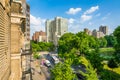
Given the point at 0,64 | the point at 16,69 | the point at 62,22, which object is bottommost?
the point at 16,69

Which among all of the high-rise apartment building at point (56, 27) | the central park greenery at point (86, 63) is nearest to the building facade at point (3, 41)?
the central park greenery at point (86, 63)

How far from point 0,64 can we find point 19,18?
4359 mm

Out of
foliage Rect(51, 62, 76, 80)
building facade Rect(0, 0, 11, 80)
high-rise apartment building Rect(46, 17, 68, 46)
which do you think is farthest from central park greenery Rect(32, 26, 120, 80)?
high-rise apartment building Rect(46, 17, 68, 46)

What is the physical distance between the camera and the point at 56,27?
115 m

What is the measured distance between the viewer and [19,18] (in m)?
8.51

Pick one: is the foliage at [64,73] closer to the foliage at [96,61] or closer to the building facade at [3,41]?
the foliage at [96,61]

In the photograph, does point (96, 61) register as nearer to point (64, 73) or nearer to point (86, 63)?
point (64, 73)

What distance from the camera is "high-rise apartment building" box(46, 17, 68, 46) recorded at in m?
109

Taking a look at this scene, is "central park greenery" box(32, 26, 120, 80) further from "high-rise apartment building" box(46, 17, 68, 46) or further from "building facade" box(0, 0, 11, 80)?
"high-rise apartment building" box(46, 17, 68, 46)

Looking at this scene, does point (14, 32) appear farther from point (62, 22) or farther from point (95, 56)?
point (62, 22)

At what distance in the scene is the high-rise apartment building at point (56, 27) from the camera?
10854cm

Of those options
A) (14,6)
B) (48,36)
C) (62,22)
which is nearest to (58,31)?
(62,22)

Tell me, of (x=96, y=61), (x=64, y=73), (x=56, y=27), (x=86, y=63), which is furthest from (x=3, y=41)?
(x=56, y=27)

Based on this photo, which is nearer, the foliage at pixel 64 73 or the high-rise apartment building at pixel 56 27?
the foliage at pixel 64 73
